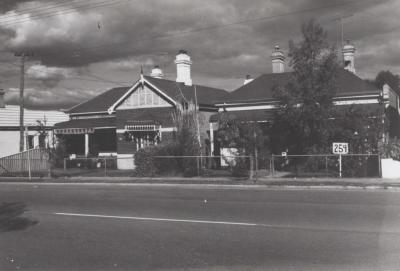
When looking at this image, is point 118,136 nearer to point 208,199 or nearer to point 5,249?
point 208,199

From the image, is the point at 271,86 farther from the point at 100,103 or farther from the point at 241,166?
the point at 100,103

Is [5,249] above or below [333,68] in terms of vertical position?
below

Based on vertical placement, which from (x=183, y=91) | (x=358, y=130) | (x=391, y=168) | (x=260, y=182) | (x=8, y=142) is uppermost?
(x=183, y=91)

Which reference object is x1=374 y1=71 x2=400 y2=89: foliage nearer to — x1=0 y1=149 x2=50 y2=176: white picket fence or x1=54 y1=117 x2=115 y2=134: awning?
x1=54 y1=117 x2=115 y2=134: awning

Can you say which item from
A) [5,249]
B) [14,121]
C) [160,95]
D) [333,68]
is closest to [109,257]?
[5,249]

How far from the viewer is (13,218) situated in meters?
12.7

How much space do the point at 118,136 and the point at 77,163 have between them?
13.9 ft

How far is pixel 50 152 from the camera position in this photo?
28750 millimetres

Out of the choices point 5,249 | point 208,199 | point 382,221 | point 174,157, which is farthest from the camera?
point 174,157

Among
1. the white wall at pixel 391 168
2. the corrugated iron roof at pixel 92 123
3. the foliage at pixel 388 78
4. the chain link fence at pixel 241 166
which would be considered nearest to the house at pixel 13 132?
the corrugated iron roof at pixel 92 123

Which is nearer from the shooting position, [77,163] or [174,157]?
[174,157]

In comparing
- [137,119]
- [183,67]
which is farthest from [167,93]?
[183,67]

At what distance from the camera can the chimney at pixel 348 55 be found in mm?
34938

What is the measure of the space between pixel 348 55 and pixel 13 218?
2809 centimetres
